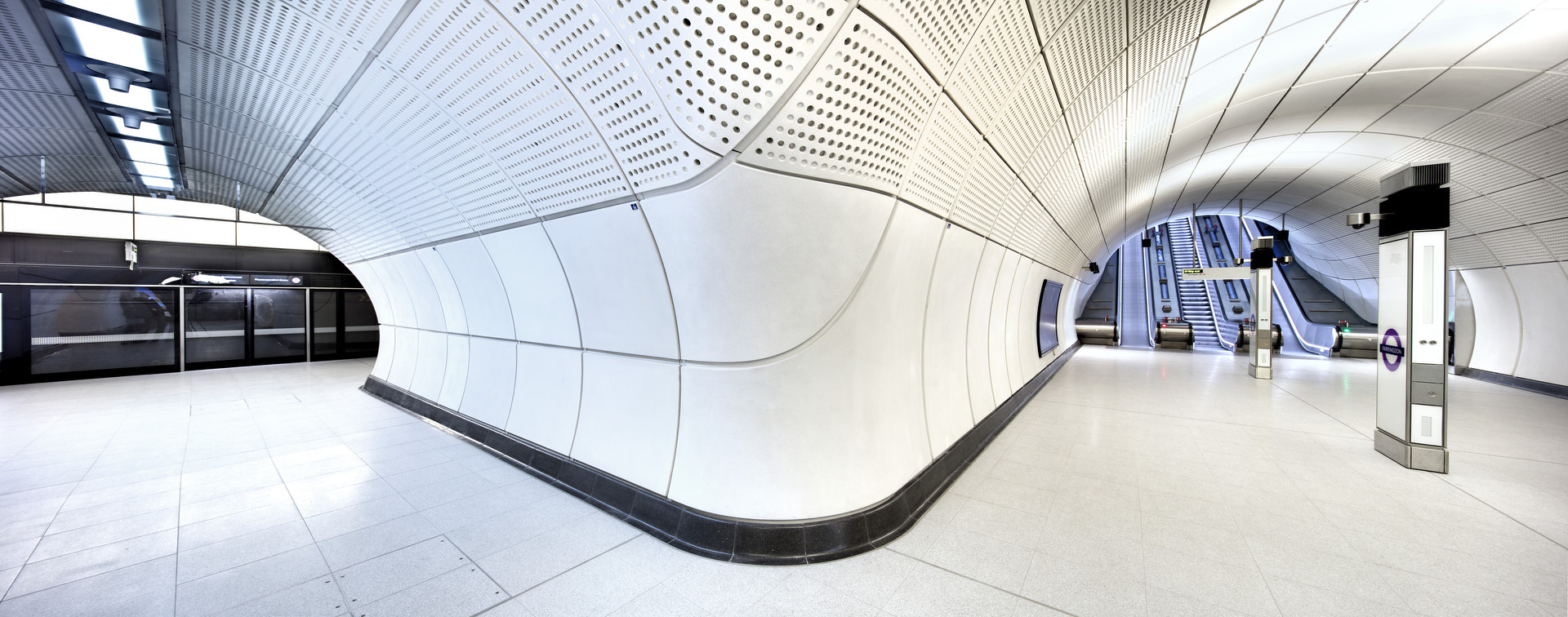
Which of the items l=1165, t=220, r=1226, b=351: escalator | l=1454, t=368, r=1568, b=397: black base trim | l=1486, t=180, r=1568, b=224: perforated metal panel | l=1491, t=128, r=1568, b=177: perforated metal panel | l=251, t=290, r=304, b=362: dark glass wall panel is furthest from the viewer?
l=1165, t=220, r=1226, b=351: escalator

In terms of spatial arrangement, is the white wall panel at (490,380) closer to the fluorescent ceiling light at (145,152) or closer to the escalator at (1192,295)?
the fluorescent ceiling light at (145,152)

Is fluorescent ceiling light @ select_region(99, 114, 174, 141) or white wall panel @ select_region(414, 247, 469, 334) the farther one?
white wall panel @ select_region(414, 247, 469, 334)

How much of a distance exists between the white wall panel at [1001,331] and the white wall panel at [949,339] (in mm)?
1280

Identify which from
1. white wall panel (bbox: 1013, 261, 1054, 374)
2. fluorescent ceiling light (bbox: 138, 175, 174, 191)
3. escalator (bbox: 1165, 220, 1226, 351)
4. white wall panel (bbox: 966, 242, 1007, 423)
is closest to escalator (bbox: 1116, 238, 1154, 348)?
escalator (bbox: 1165, 220, 1226, 351)

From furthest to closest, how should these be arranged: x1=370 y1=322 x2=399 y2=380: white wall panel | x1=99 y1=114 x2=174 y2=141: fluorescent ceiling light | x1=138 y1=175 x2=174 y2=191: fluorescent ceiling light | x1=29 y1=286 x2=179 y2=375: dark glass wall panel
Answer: x1=29 y1=286 x2=179 y2=375: dark glass wall panel, x1=370 y1=322 x2=399 y2=380: white wall panel, x1=138 y1=175 x2=174 y2=191: fluorescent ceiling light, x1=99 y1=114 x2=174 y2=141: fluorescent ceiling light

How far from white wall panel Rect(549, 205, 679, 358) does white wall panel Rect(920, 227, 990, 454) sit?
2251 mm

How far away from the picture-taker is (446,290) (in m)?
6.75

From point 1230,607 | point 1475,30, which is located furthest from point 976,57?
point 1475,30

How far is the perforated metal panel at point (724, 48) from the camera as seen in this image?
2.05 meters

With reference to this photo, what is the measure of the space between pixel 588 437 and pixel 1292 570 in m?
4.93

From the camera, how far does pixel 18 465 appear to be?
16.5 feet

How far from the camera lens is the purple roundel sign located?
199 inches

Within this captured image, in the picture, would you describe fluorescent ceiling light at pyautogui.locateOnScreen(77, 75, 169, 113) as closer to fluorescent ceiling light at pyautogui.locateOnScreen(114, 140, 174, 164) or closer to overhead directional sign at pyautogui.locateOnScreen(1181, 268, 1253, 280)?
fluorescent ceiling light at pyautogui.locateOnScreen(114, 140, 174, 164)

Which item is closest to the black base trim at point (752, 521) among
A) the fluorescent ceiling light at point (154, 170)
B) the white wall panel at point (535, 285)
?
the white wall panel at point (535, 285)
